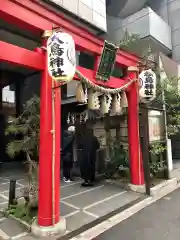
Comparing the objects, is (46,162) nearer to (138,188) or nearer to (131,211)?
(131,211)

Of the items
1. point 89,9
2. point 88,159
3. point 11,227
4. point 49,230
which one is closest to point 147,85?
point 88,159

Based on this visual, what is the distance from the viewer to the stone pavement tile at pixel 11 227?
4.82m

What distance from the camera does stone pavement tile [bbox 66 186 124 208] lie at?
6619mm

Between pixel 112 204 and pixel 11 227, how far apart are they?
2751 mm

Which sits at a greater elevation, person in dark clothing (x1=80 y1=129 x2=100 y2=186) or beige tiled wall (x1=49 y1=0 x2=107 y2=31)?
beige tiled wall (x1=49 y1=0 x2=107 y2=31)

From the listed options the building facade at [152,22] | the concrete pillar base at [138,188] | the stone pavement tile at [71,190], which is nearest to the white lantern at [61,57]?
the stone pavement tile at [71,190]

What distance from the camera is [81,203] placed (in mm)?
6551

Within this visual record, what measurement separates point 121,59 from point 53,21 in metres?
2.97

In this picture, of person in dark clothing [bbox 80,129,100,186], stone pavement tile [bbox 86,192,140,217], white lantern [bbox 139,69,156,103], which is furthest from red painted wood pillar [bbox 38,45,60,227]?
person in dark clothing [bbox 80,129,100,186]

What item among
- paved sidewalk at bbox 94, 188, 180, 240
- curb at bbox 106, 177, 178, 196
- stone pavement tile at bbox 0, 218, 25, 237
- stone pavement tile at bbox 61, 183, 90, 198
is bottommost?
paved sidewalk at bbox 94, 188, 180, 240

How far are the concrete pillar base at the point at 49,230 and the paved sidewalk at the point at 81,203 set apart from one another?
15cm

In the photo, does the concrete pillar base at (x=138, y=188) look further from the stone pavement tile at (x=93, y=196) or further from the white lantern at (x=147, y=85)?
the white lantern at (x=147, y=85)

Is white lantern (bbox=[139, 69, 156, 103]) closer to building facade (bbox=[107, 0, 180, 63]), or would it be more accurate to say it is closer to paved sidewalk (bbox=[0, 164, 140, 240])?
paved sidewalk (bbox=[0, 164, 140, 240])

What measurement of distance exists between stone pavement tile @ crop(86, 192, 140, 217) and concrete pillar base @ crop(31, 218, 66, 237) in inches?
50.7
